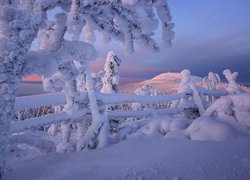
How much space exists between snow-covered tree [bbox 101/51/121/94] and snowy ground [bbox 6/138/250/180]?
7980 mm

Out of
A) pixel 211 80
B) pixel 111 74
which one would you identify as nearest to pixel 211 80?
pixel 211 80

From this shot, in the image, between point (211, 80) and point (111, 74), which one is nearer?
point (111, 74)

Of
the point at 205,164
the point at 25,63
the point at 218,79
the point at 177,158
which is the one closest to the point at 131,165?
the point at 177,158

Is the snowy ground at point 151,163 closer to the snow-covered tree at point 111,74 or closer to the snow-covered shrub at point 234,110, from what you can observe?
the snow-covered shrub at point 234,110

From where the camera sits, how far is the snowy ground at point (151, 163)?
9.26 feet

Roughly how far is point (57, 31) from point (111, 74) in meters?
8.95

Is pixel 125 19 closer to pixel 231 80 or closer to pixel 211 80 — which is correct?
pixel 231 80

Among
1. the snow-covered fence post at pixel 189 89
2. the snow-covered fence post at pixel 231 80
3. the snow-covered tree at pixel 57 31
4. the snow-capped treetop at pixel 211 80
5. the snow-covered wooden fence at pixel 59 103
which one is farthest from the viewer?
the snow-capped treetop at pixel 211 80

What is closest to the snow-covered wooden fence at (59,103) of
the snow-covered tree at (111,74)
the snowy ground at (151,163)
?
the snowy ground at (151,163)

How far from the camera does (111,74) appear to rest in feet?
39.3

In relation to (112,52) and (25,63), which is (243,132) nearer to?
(25,63)

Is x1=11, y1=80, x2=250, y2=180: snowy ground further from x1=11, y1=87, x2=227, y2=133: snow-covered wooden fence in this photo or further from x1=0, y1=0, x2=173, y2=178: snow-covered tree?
x1=0, y1=0, x2=173, y2=178: snow-covered tree

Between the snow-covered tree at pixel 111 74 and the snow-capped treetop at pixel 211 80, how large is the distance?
7.60 metres

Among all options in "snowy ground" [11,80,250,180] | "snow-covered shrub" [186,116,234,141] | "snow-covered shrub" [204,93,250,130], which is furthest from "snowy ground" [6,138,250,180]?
"snow-covered shrub" [204,93,250,130]
